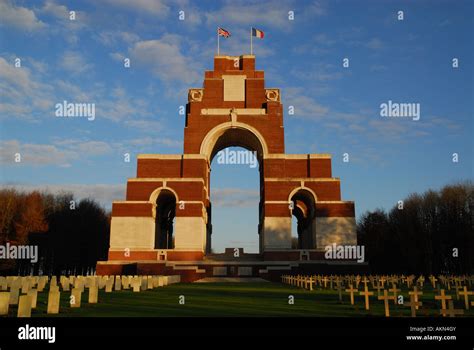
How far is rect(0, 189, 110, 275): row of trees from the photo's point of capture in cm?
4244

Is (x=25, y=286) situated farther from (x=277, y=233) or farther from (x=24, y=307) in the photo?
(x=277, y=233)

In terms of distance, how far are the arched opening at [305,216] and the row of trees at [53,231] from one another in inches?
934

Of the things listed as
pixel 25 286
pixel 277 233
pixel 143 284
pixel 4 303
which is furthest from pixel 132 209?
pixel 4 303

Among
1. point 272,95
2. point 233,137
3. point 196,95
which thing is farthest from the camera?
point 233,137

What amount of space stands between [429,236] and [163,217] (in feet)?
90.3

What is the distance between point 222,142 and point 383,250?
2298 centimetres

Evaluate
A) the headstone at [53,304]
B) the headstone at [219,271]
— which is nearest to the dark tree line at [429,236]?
the headstone at [219,271]

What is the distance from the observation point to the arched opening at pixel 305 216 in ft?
128

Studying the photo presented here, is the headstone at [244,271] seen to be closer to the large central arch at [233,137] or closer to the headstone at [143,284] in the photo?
the large central arch at [233,137]

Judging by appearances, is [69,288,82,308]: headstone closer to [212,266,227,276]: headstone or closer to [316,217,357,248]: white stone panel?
[212,266,227,276]: headstone

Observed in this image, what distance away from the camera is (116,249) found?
37.4 metres

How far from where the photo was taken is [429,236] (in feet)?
148

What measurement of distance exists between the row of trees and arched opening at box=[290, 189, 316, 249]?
2373cm
